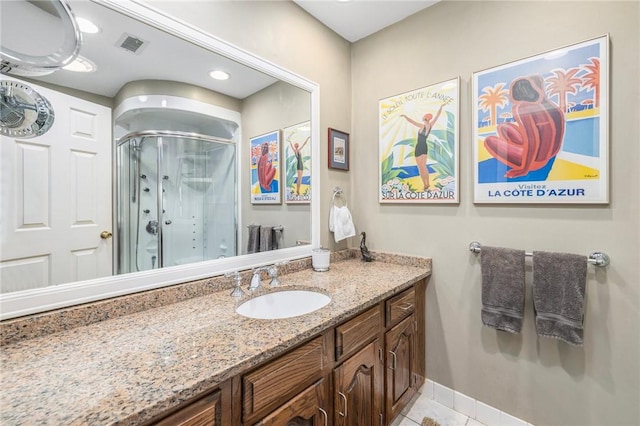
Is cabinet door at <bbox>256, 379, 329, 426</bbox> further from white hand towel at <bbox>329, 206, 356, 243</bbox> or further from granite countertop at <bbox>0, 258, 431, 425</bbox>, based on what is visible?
white hand towel at <bbox>329, 206, 356, 243</bbox>

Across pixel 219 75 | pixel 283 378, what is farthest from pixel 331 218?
pixel 283 378

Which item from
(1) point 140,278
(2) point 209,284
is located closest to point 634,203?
(2) point 209,284

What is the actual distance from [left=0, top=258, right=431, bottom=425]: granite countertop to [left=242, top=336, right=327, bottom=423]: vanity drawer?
64 millimetres

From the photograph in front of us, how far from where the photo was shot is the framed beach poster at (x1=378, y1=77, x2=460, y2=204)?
66.2 inches

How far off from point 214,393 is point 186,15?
147 centimetres

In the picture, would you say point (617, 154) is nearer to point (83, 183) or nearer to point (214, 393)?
point (214, 393)

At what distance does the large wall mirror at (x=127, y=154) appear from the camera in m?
0.90

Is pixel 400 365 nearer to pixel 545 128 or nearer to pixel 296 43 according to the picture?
pixel 545 128

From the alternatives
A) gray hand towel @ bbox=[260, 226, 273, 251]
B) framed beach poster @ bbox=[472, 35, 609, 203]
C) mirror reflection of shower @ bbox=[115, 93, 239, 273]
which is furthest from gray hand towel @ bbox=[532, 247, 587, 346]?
mirror reflection of shower @ bbox=[115, 93, 239, 273]

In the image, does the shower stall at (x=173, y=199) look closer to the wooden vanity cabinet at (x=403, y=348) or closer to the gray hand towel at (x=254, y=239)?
the gray hand towel at (x=254, y=239)

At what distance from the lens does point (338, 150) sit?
6.72 ft

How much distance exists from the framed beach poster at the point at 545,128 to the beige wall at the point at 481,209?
0.17ft

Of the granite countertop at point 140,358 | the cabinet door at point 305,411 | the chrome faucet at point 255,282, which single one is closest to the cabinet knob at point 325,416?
the cabinet door at point 305,411

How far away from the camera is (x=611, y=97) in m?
1.24
